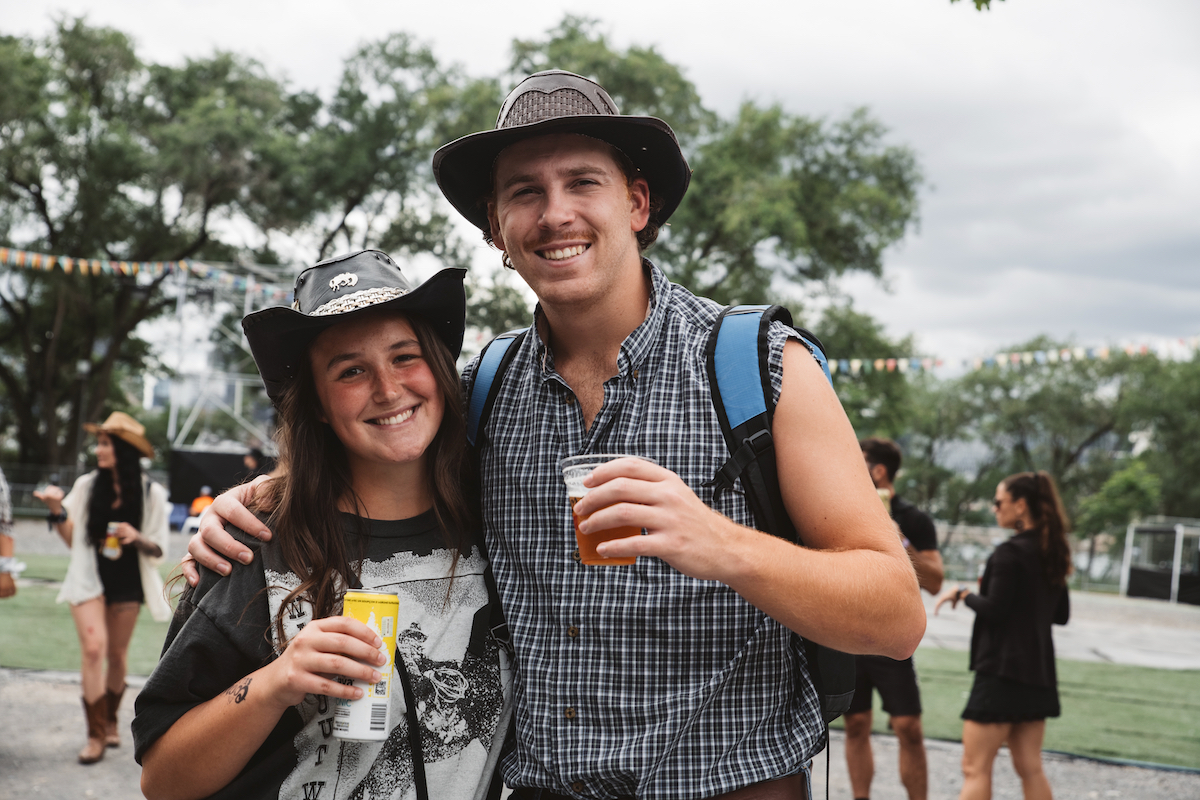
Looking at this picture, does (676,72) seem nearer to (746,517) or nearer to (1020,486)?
(1020,486)

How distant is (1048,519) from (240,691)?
225 inches

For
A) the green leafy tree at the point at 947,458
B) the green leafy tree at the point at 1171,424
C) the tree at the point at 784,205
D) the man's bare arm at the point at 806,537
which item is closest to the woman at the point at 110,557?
the man's bare arm at the point at 806,537

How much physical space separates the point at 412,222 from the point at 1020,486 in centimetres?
2359

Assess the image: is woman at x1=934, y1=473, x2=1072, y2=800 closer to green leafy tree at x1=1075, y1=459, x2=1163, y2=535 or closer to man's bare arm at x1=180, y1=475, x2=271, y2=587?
man's bare arm at x1=180, y1=475, x2=271, y2=587

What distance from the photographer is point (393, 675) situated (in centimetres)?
199

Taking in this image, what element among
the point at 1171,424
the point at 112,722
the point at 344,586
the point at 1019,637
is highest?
the point at 1171,424

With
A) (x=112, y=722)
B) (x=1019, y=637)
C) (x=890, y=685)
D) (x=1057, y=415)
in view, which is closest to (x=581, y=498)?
(x=890, y=685)

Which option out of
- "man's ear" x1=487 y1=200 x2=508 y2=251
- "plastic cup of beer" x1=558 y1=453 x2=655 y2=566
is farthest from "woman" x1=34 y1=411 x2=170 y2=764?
"plastic cup of beer" x1=558 y1=453 x2=655 y2=566

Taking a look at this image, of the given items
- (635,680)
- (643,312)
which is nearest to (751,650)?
(635,680)

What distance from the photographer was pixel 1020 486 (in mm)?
6336

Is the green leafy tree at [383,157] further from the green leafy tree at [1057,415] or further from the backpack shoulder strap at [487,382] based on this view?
the green leafy tree at [1057,415]

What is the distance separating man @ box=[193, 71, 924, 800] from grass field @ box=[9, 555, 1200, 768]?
7.13 m

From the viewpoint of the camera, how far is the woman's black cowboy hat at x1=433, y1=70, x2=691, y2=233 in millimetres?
2271

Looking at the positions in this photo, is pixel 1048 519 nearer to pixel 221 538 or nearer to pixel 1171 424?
pixel 221 538
